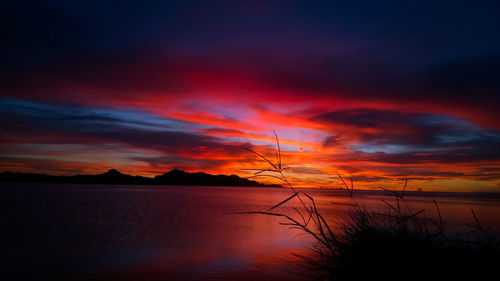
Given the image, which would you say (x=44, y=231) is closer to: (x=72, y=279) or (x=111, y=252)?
(x=111, y=252)

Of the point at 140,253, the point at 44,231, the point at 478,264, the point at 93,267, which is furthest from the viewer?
A: the point at 44,231

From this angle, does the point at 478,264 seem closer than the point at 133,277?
Yes

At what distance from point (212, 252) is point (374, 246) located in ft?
32.4

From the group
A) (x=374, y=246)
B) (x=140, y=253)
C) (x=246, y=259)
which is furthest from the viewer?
(x=140, y=253)

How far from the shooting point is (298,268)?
34.9ft

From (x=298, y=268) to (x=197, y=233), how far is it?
9.56 metres

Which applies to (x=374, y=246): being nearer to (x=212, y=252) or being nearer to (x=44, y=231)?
(x=212, y=252)

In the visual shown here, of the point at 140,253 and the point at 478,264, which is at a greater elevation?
the point at 478,264

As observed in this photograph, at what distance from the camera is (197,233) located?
18656 millimetres

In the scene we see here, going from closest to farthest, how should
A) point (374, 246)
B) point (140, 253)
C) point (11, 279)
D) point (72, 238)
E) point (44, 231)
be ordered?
point (374, 246), point (11, 279), point (140, 253), point (72, 238), point (44, 231)

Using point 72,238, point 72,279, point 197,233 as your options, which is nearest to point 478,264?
point 72,279

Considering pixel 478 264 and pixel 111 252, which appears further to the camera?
pixel 111 252

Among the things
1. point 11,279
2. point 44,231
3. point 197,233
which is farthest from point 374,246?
point 44,231

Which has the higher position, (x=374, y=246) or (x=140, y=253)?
(x=374, y=246)
